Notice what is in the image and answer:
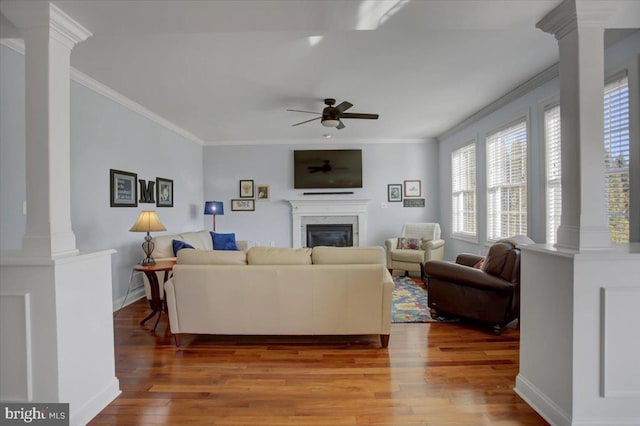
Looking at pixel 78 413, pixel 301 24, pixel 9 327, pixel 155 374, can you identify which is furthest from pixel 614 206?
pixel 9 327

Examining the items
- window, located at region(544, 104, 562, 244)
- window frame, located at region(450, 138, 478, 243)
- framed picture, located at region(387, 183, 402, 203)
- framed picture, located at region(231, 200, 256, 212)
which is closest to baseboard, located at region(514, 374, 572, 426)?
window, located at region(544, 104, 562, 244)

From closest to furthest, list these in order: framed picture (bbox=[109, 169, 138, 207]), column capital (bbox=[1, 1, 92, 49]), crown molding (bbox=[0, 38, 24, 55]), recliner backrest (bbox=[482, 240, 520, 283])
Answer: column capital (bbox=[1, 1, 92, 49]), crown molding (bbox=[0, 38, 24, 55]), recliner backrest (bbox=[482, 240, 520, 283]), framed picture (bbox=[109, 169, 138, 207])

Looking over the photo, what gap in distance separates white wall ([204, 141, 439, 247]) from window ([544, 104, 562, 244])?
3250 mm

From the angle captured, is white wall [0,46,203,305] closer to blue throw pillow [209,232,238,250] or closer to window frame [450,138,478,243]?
blue throw pillow [209,232,238,250]

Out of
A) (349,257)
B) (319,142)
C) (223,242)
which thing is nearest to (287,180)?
(319,142)

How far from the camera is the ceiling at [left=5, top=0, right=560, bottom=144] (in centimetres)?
190

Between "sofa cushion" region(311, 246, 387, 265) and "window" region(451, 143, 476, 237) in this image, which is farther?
"window" region(451, 143, 476, 237)

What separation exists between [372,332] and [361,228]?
13.4 ft

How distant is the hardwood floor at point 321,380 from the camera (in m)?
1.90

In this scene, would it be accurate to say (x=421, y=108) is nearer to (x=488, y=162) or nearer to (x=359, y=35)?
(x=488, y=162)

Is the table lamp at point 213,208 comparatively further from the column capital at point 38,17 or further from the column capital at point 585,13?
the column capital at point 585,13

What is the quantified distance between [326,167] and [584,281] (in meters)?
5.40

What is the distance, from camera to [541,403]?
1902 millimetres

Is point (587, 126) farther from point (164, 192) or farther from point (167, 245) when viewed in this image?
point (164, 192)
